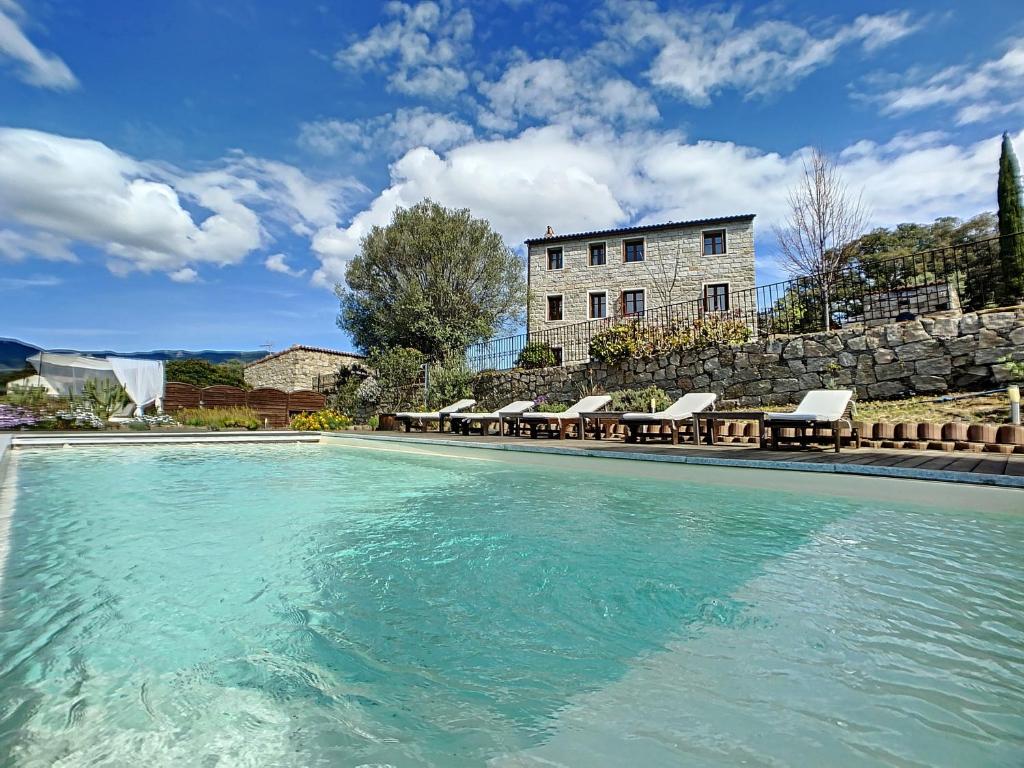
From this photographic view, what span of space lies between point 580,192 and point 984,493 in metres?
29.7

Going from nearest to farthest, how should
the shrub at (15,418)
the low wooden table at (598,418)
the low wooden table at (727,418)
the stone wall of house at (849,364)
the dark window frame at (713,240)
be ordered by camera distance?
the low wooden table at (727,418), the stone wall of house at (849,364), the low wooden table at (598,418), the shrub at (15,418), the dark window frame at (713,240)

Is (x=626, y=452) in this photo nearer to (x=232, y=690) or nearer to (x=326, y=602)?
(x=326, y=602)

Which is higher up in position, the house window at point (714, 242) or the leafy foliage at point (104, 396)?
the house window at point (714, 242)

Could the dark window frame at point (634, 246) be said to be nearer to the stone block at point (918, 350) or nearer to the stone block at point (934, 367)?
the stone block at point (918, 350)

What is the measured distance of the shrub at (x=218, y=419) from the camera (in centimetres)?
1573

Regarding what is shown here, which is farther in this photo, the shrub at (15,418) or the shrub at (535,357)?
the shrub at (535,357)

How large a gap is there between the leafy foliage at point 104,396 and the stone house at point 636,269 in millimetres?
15113

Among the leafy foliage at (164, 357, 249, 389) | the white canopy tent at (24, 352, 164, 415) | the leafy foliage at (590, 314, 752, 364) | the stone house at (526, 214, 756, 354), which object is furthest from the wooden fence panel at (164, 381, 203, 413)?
the leafy foliage at (164, 357, 249, 389)

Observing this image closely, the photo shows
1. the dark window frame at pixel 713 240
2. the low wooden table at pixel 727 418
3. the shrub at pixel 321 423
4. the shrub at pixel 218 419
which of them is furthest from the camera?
the dark window frame at pixel 713 240

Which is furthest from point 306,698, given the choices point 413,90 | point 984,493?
Answer: point 413,90

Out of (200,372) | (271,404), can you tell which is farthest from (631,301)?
(200,372)

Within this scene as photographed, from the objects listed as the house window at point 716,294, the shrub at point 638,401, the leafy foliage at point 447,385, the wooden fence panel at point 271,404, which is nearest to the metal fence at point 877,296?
the shrub at point 638,401

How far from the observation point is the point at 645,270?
2209 cm

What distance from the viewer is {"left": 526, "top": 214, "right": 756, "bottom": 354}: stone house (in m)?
20.8
